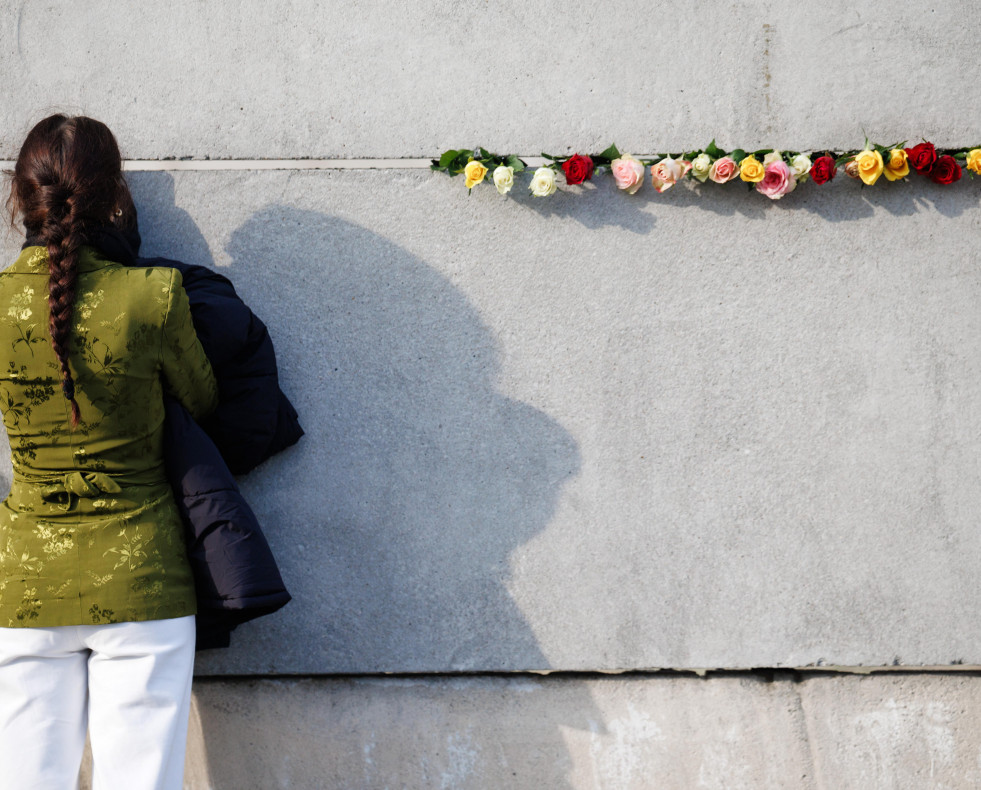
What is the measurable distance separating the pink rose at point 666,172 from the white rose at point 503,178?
0.48 metres

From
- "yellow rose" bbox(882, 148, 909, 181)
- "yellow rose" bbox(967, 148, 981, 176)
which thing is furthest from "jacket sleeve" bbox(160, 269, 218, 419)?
"yellow rose" bbox(967, 148, 981, 176)

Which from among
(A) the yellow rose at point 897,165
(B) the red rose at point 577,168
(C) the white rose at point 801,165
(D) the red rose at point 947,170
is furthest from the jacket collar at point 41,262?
(D) the red rose at point 947,170

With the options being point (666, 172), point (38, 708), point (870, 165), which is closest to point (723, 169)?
point (666, 172)

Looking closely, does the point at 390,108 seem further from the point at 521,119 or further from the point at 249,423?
the point at 249,423

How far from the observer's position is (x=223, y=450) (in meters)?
2.38

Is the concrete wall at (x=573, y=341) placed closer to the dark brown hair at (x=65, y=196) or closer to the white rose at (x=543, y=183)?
the white rose at (x=543, y=183)

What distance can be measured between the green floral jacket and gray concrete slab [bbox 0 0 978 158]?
97 cm

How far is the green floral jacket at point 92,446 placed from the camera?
180cm

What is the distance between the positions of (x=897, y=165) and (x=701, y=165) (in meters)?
0.65

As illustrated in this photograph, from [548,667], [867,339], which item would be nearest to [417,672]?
[548,667]

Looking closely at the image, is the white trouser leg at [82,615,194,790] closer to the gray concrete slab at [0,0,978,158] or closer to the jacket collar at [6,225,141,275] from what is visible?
the jacket collar at [6,225,141,275]

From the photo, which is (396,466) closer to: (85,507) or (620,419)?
(620,419)

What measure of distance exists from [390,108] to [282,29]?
0.46m

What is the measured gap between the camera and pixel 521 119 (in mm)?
2600
